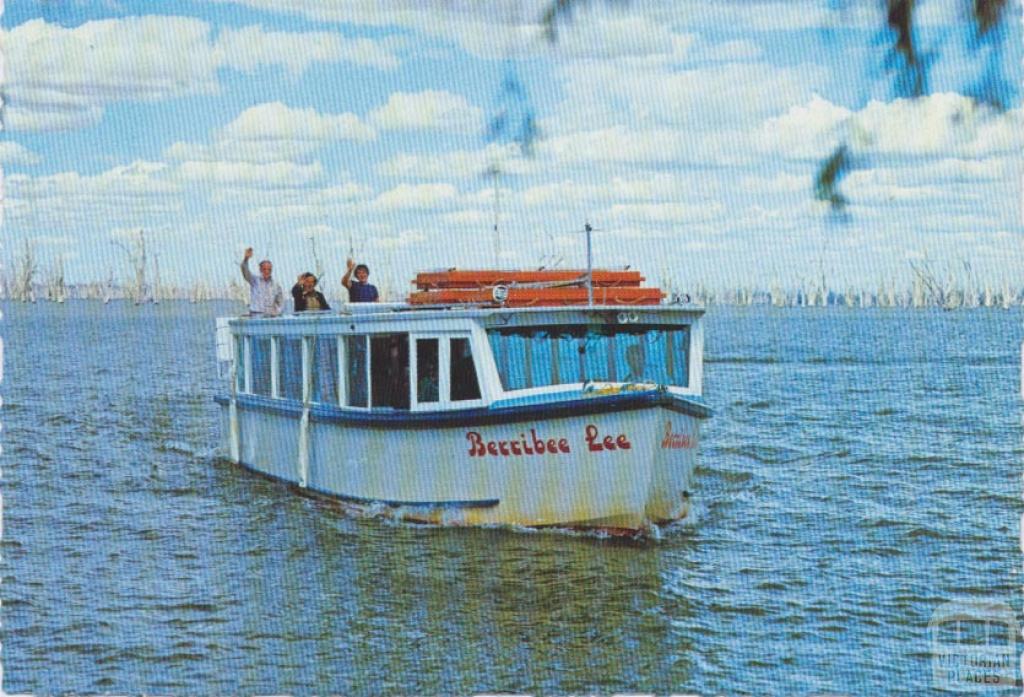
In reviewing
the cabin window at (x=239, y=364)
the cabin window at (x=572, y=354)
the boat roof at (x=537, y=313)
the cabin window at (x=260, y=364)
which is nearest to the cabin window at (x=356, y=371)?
the boat roof at (x=537, y=313)

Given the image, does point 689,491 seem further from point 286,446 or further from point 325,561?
point 286,446

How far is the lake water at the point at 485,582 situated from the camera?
14.0m

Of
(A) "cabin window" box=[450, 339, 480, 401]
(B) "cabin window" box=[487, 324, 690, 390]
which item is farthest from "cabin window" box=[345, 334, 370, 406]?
(B) "cabin window" box=[487, 324, 690, 390]

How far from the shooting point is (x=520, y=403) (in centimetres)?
1753

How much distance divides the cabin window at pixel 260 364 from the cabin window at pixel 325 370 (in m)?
1.86

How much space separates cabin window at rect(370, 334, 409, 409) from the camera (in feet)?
60.7

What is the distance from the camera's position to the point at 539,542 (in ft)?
58.0

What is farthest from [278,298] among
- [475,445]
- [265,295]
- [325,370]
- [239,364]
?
[475,445]

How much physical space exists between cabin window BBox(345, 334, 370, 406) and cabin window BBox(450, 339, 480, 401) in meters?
1.54

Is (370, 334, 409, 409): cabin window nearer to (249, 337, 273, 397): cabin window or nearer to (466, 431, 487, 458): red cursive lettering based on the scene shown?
(466, 431, 487, 458): red cursive lettering

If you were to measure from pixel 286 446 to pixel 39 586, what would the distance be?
16.9 ft

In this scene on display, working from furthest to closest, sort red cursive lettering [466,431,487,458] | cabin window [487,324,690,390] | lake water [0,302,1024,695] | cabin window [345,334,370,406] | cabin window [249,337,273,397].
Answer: cabin window [249,337,273,397]
cabin window [345,334,370,406]
cabin window [487,324,690,390]
red cursive lettering [466,431,487,458]
lake water [0,302,1024,695]

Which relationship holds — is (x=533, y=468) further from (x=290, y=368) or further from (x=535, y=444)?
(x=290, y=368)

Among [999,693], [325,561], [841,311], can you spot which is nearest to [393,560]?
[325,561]
